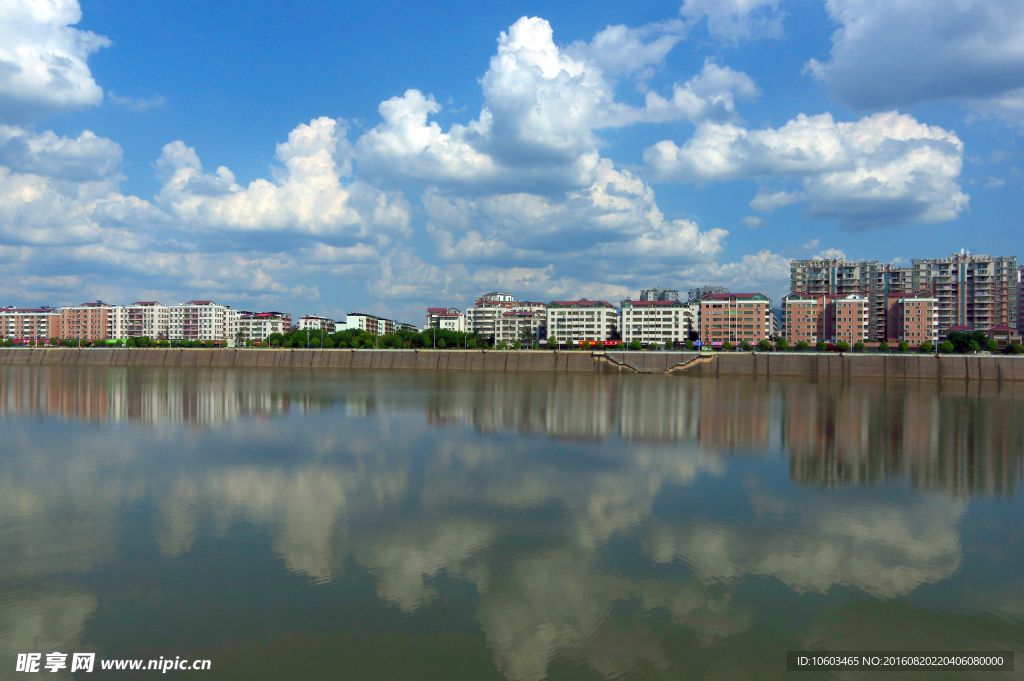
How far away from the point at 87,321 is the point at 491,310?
101 metres

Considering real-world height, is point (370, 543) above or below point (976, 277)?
below

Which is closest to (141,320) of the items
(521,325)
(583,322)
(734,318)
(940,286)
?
(521,325)

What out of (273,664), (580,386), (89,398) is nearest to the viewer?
(273,664)

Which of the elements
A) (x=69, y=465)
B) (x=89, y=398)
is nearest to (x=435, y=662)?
(x=69, y=465)

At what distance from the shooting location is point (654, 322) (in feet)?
352

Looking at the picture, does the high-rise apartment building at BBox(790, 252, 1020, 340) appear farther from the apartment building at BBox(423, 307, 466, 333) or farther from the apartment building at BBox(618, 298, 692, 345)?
the apartment building at BBox(423, 307, 466, 333)

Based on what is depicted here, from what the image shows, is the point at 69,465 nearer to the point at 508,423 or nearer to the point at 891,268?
the point at 508,423

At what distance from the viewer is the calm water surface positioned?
719 centimetres

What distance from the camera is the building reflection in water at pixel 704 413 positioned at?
18172 mm

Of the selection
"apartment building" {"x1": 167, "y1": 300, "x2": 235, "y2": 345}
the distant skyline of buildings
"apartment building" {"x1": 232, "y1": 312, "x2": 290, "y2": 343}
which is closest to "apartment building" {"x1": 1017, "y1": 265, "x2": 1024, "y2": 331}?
the distant skyline of buildings

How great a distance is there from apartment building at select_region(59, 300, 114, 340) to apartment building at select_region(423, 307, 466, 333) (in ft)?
256

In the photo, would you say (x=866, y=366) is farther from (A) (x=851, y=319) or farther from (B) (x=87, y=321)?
(B) (x=87, y=321)

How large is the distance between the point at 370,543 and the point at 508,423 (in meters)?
14.8

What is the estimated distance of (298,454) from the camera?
17.8 metres
